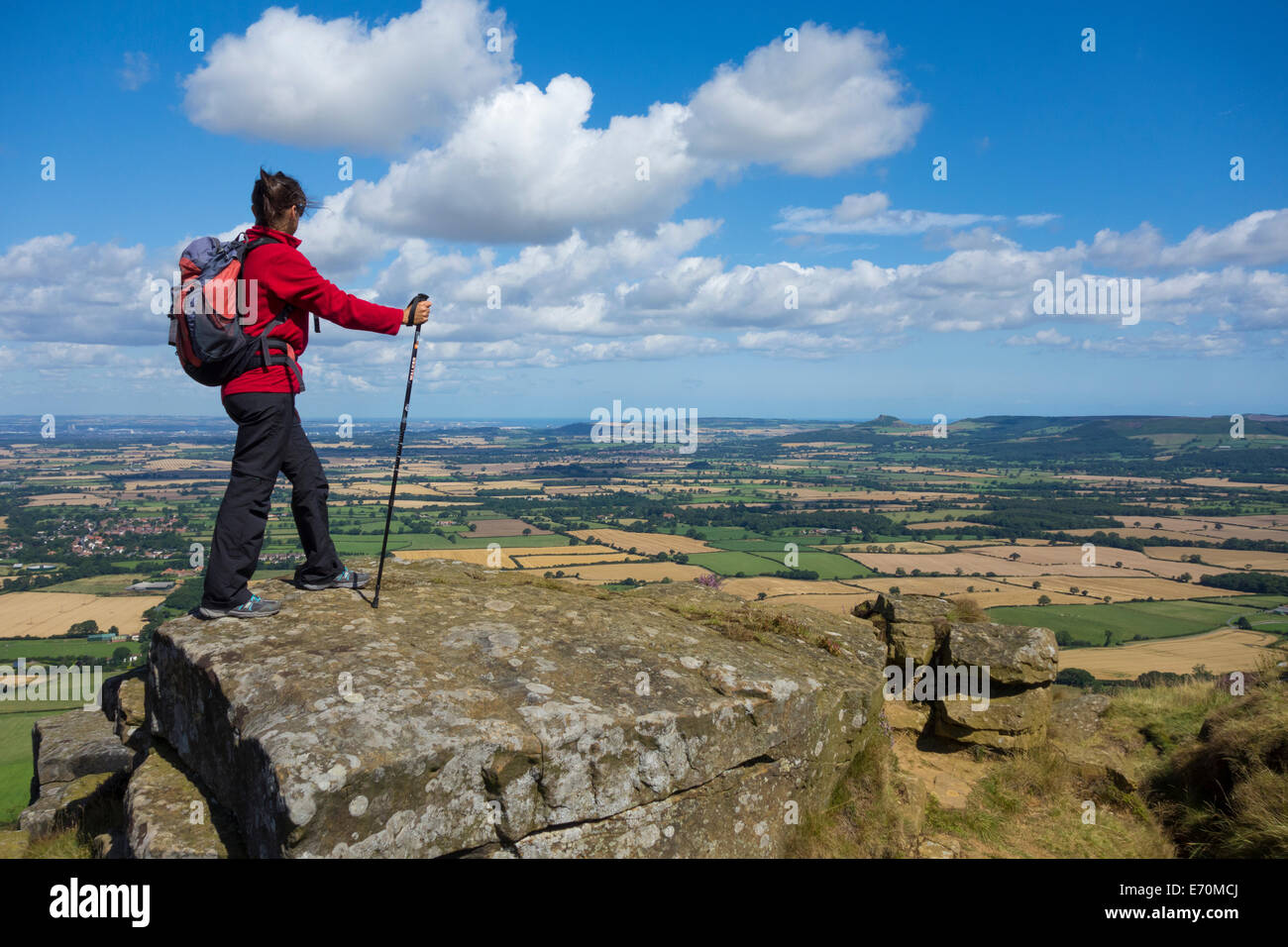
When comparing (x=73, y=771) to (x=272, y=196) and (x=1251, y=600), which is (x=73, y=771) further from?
(x=1251, y=600)

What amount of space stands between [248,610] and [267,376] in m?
1.97

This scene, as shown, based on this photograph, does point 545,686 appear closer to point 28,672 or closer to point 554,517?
point 28,672

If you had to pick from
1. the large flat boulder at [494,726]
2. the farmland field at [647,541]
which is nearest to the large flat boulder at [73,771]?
the large flat boulder at [494,726]

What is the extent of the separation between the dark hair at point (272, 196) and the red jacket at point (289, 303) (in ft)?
0.36

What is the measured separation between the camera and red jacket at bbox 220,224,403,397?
5.29m

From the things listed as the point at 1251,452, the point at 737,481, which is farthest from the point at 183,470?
the point at 1251,452

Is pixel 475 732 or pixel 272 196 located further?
pixel 272 196

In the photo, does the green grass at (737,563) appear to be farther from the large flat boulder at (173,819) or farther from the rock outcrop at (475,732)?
the large flat boulder at (173,819)

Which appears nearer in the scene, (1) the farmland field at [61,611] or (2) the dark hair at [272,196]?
(2) the dark hair at [272,196]

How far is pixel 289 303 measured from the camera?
5.49 m

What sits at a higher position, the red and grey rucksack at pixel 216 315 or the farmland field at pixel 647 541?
the red and grey rucksack at pixel 216 315

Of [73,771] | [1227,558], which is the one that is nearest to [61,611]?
[73,771]

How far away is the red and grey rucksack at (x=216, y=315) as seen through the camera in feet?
16.4
